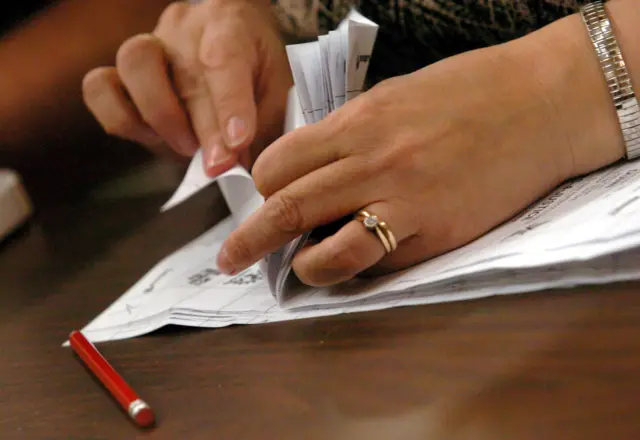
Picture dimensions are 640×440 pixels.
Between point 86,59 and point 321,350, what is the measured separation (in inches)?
34.7

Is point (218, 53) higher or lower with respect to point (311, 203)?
higher

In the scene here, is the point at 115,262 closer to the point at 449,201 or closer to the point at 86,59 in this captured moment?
the point at 449,201

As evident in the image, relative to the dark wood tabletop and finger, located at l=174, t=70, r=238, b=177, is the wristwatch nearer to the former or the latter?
the dark wood tabletop

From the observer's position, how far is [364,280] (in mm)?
403

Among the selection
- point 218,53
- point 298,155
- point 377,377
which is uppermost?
point 218,53

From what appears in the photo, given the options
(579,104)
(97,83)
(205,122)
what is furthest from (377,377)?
(97,83)

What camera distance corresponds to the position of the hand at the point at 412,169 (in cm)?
38

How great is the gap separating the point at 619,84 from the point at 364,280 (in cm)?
23

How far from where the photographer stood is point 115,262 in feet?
2.00

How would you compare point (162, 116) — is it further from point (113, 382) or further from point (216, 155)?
point (113, 382)

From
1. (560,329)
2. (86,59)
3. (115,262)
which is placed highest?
(86,59)

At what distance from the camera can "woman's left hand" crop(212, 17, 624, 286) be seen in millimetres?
380

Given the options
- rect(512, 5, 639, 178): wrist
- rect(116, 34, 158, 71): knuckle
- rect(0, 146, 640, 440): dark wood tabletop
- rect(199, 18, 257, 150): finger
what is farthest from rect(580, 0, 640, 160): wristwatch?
rect(116, 34, 158, 71): knuckle

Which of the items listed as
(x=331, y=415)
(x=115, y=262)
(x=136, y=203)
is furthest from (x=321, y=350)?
(x=136, y=203)
